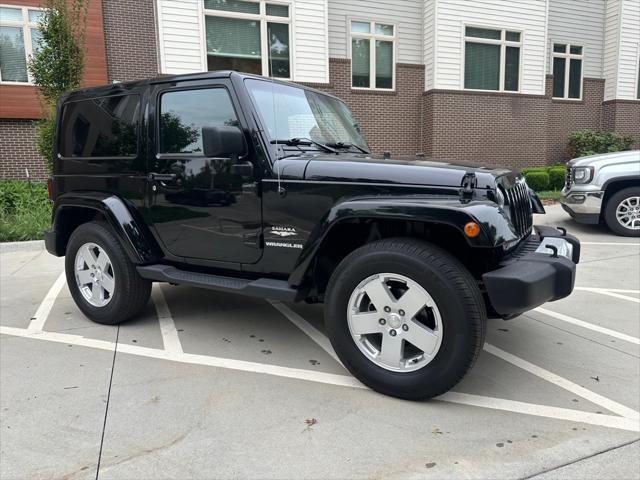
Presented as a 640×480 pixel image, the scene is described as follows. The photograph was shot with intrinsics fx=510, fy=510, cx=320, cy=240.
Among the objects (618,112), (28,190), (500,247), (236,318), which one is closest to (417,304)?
(500,247)

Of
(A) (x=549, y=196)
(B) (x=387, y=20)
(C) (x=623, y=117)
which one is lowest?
(A) (x=549, y=196)

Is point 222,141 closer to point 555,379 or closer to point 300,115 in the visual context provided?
point 300,115

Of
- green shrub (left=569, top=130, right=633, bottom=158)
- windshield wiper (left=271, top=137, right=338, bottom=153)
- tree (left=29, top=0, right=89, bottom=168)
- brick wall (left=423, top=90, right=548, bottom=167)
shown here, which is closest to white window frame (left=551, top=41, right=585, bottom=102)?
green shrub (left=569, top=130, right=633, bottom=158)

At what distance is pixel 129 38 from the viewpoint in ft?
41.0

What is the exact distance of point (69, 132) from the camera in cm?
457

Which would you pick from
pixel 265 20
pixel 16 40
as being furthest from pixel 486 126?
pixel 16 40

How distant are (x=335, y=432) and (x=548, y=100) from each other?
16.5 m

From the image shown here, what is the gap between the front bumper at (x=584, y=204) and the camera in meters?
8.33

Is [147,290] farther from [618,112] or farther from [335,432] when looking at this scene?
[618,112]

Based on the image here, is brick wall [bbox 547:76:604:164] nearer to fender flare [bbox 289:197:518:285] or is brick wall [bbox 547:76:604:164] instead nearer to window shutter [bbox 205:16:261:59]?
window shutter [bbox 205:16:261:59]

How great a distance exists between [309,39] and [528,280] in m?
12.4

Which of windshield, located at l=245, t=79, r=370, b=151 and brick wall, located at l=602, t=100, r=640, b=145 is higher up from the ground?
brick wall, located at l=602, t=100, r=640, b=145

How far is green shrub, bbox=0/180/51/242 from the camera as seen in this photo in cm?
851

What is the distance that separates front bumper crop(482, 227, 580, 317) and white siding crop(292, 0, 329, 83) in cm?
1152
